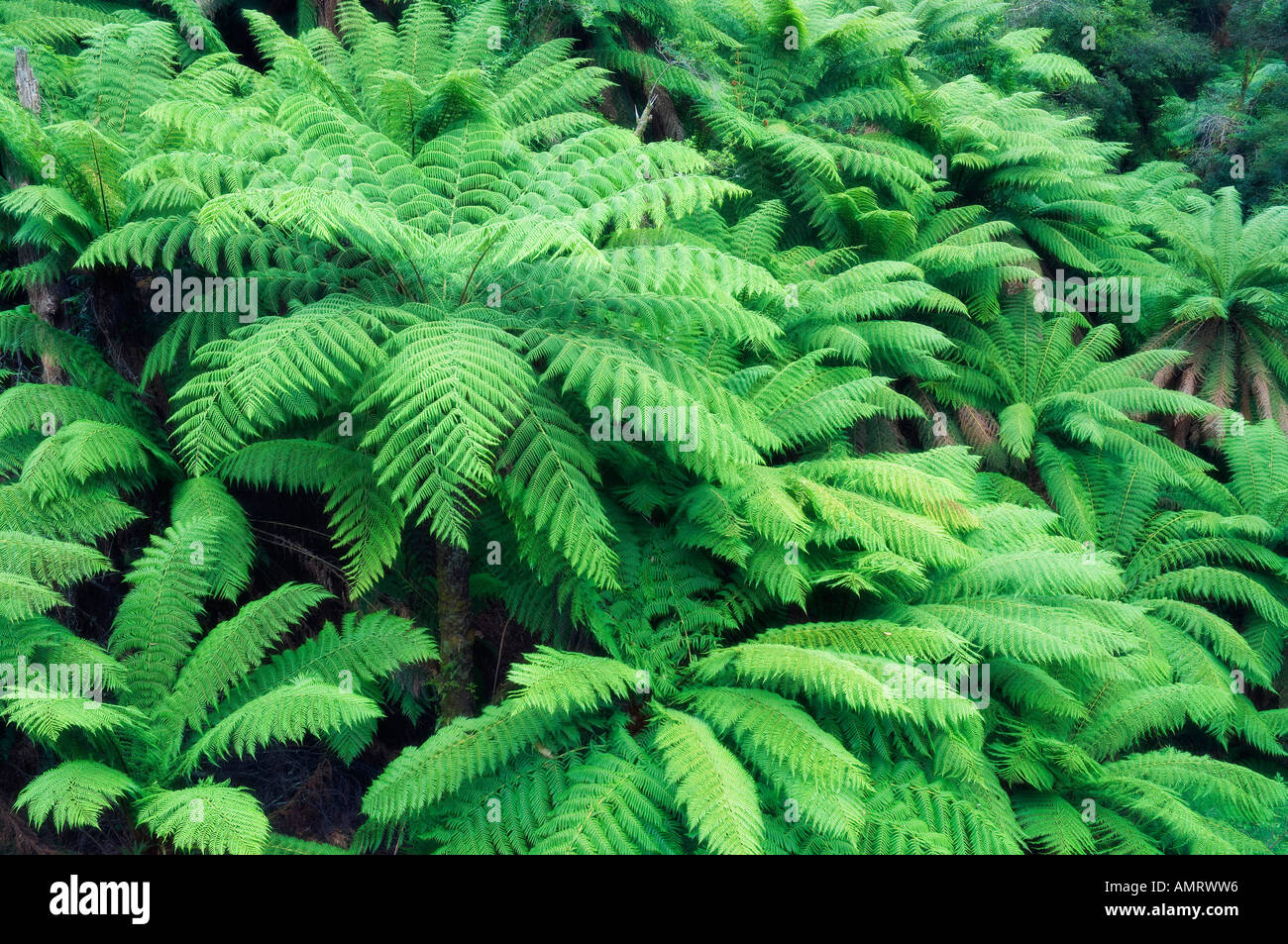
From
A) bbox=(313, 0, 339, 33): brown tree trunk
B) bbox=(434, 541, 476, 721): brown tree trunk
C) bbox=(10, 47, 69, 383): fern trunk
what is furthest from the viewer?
bbox=(313, 0, 339, 33): brown tree trunk

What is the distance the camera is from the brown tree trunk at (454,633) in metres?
3.76

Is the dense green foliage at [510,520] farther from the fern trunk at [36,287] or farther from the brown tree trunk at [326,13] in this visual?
the brown tree trunk at [326,13]

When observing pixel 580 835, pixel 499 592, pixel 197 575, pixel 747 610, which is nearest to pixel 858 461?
pixel 747 610

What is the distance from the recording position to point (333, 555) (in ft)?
13.8

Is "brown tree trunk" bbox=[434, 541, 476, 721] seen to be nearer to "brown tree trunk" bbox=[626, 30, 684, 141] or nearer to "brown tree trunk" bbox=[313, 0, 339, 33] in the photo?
"brown tree trunk" bbox=[626, 30, 684, 141]

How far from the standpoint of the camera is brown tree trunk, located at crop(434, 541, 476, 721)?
12.3 feet

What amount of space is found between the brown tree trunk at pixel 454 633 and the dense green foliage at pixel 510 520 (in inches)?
0.7

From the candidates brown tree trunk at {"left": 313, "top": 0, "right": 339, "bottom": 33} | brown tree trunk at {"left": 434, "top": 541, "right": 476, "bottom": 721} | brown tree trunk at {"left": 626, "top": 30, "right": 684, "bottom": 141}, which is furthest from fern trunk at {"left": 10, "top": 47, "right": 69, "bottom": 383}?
brown tree trunk at {"left": 626, "top": 30, "right": 684, "bottom": 141}

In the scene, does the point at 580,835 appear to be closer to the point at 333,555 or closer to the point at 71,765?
the point at 71,765

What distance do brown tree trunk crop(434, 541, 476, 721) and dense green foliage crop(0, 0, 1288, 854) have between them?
2 cm

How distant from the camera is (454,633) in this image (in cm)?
380

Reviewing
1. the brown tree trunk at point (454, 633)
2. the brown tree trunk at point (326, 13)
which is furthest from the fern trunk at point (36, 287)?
the brown tree trunk at point (326, 13)

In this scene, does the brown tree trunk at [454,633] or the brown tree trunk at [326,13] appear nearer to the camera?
the brown tree trunk at [454,633]

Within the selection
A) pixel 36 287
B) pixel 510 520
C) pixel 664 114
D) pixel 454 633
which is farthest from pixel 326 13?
pixel 454 633
